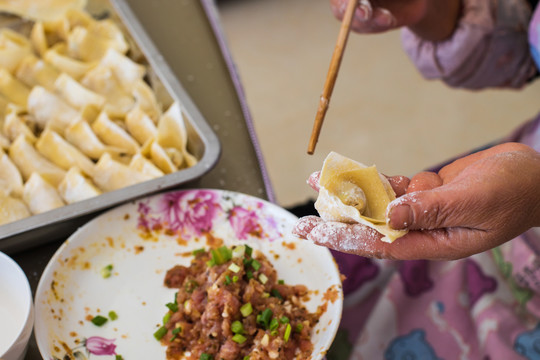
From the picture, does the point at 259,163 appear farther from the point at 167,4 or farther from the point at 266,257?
the point at 167,4

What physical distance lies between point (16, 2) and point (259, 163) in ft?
3.50

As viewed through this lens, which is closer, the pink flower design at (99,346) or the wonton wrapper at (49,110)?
the pink flower design at (99,346)

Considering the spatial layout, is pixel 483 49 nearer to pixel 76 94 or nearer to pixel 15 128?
pixel 76 94

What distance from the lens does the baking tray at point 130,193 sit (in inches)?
50.6

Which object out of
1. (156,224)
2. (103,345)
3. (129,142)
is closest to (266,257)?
(156,224)

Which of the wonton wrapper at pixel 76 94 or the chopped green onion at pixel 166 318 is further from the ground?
the wonton wrapper at pixel 76 94

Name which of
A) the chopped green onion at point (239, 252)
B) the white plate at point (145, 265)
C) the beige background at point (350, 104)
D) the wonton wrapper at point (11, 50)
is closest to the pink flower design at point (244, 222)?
the white plate at point (145, 265)

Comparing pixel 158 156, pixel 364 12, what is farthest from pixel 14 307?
pixel 364 12

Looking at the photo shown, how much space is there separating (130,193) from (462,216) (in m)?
0.78

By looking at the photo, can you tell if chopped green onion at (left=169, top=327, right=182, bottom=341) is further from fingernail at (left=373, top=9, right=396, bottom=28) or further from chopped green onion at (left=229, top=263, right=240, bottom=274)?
fingernail at (left=373, top=9, right=396, bottom=28)

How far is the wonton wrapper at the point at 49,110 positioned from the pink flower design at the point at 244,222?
0.59 m

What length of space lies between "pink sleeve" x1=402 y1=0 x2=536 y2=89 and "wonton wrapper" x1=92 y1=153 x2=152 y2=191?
3.25 feet

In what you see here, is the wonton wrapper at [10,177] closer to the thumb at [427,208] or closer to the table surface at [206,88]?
the table surface at [206,88]

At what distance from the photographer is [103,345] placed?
3.96ft
